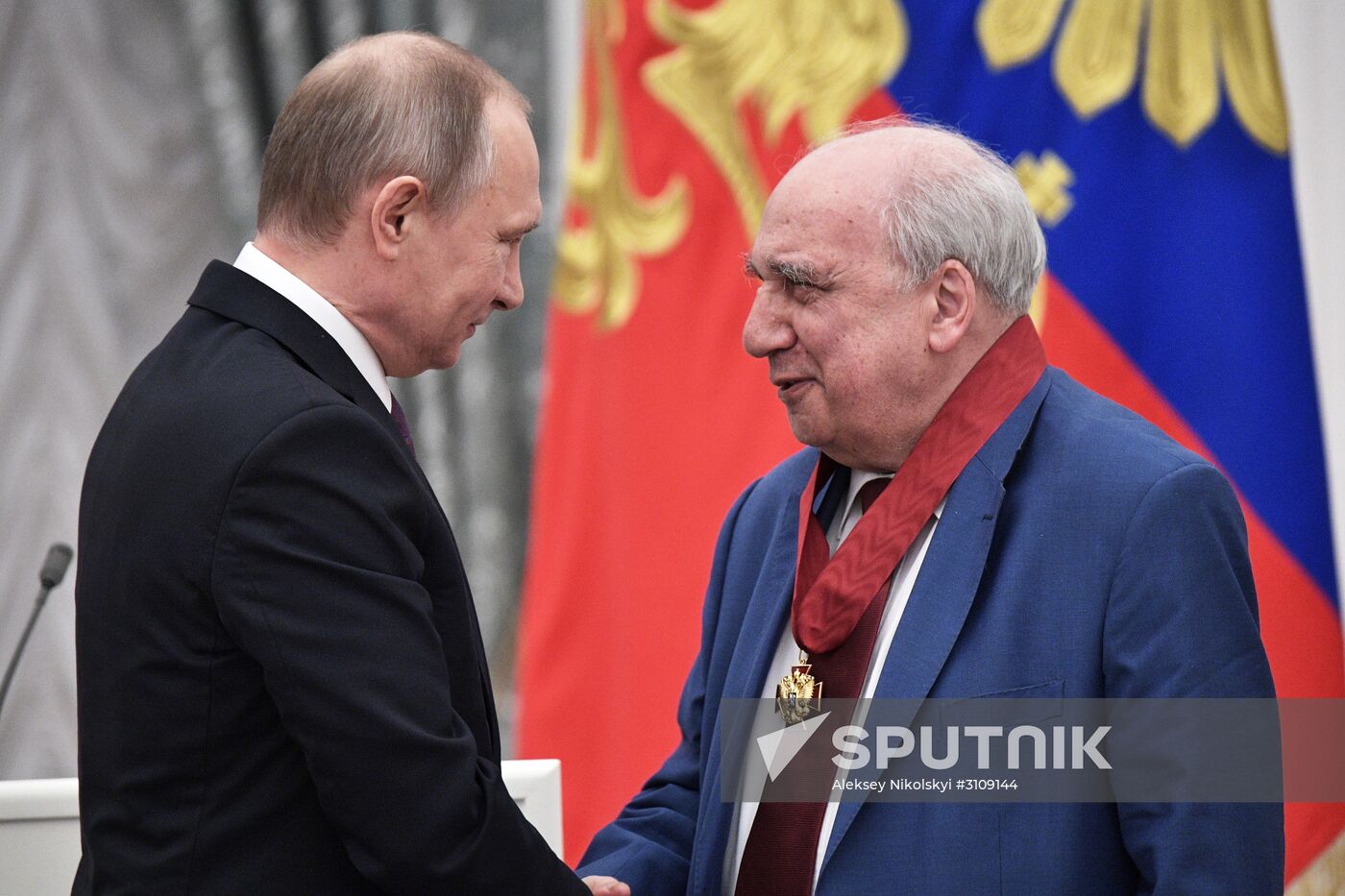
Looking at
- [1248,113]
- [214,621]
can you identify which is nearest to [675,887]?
[214,621]

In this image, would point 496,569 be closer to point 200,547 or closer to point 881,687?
point 881,687

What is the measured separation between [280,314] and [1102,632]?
99 cm

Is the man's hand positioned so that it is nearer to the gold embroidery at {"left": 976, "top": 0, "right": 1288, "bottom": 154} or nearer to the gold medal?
the gold medal

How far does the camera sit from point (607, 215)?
328 centimetres

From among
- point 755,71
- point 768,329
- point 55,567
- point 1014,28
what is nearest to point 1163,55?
point 1014,28

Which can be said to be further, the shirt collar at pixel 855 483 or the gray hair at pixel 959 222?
the shirt collar at pixel 855 483

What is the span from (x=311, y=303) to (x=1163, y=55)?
7.48 ft

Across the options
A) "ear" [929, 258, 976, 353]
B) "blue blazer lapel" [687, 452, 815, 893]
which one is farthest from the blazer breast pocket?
"ear" [929, 258, 976, 353]

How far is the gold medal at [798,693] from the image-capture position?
70.1 inches

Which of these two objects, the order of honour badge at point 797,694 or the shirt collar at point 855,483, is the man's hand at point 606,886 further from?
the shirt collar at point 855,483

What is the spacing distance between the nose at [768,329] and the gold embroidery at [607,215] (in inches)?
54.4

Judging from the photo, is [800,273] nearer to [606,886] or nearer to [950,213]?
[950,213]

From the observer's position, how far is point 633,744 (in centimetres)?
322
